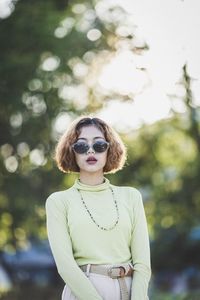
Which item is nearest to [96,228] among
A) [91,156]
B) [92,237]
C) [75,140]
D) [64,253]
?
[92,237]

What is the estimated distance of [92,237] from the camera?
4.39 m

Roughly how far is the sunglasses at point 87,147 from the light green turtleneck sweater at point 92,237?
7.6 inches

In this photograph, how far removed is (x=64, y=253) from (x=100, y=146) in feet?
2.08

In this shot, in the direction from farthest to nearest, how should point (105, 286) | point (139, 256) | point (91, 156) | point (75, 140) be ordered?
1. point (75, 140)
2. point (91, 156)
3. point (139, 256)
4. point (105, 286)

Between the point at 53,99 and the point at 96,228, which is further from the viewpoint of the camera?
the point at 53,99

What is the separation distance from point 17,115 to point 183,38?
21.4ft

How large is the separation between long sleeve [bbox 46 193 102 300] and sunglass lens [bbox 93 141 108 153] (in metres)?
0.33

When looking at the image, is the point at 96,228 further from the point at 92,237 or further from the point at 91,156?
the point at 91,156

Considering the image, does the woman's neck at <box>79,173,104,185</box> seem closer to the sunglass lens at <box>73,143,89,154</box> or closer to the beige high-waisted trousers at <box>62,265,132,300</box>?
the sunglass lens at <box>73,143,89,154</box>

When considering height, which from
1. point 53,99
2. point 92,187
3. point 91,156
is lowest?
point 53,99

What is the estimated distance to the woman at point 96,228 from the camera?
434 centimetres

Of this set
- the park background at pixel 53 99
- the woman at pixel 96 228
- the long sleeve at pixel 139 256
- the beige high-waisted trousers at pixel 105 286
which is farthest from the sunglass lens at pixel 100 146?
the park background at pixel 53 99

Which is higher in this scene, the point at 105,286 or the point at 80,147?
the point at 80,147

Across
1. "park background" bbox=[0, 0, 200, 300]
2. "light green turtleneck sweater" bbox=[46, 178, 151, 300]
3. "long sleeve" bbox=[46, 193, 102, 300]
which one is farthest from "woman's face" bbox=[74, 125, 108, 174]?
"park background" bbox=[0, 0, 200, 300]
